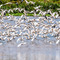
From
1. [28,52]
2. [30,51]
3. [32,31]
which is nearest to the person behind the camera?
[28,52]

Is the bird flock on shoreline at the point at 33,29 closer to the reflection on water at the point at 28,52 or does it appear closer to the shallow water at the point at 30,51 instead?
the shallow water at the point at 30,51

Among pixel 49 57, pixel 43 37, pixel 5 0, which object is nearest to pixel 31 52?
pixel 49 57

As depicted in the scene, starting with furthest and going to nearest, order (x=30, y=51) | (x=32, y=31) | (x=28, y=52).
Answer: (x=32, y=31), (x=30, y=51), (x=28, y=52)

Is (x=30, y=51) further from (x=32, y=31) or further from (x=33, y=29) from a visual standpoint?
(x=33, y=29)

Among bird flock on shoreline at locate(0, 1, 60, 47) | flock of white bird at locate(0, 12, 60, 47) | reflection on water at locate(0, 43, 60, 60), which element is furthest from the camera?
flock of white bird at locate(0, 12, 60, 47)

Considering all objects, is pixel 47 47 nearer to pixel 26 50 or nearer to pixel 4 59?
pixel 26 50

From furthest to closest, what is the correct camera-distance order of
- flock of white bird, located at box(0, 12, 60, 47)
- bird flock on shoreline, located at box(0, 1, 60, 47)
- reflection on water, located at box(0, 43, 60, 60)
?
flock of white bird, located at box(0, 12, 60, 47) < bird flock on shoreline, located at box(0, 1, 60, 47) < reflection on water, located at box(0, 43, 60, 60)

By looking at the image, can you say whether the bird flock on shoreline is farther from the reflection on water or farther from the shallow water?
the reflection on water

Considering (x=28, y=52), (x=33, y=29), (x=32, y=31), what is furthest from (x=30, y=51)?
(x=33, y=29)

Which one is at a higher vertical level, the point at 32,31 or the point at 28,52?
the point at 32,31

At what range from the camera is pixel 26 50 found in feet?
40.0

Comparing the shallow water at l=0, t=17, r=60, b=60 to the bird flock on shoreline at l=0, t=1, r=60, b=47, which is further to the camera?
the bird flock on shoreline at l=0, t=1, r=60, b=47

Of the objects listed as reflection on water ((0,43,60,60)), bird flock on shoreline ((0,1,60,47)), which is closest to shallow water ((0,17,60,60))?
reflection on water ((0,43,60,60))

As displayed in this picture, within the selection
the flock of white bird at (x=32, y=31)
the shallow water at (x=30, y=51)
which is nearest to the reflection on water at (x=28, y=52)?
the shallow water at (x=30, y=51)
